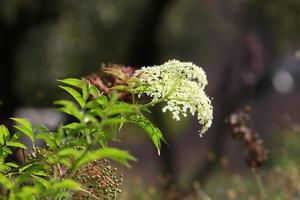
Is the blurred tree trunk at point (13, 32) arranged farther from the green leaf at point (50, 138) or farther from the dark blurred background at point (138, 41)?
the green leaf at point (50, 138)

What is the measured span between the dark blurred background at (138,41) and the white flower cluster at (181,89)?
30.2 ft

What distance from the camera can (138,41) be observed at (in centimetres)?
1323

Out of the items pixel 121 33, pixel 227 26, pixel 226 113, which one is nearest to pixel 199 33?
pixel 227 26

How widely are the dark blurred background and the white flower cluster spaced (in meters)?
9.21

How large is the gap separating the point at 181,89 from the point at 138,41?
1069 centimetres

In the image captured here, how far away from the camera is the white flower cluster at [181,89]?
2.58 metres

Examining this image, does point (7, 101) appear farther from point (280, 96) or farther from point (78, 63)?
point (280, 96)

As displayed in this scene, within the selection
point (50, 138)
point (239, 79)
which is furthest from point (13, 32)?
point (50, 138)

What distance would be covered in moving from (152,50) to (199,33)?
2532 mm

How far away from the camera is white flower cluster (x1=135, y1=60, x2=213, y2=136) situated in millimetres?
2582

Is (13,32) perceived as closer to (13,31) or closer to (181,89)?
Result: (13,31)

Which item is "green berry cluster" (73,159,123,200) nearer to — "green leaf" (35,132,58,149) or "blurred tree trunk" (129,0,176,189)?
"green leaf" (35,132,58,149)

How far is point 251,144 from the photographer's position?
536 centimetres

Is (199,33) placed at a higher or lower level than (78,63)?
higher
